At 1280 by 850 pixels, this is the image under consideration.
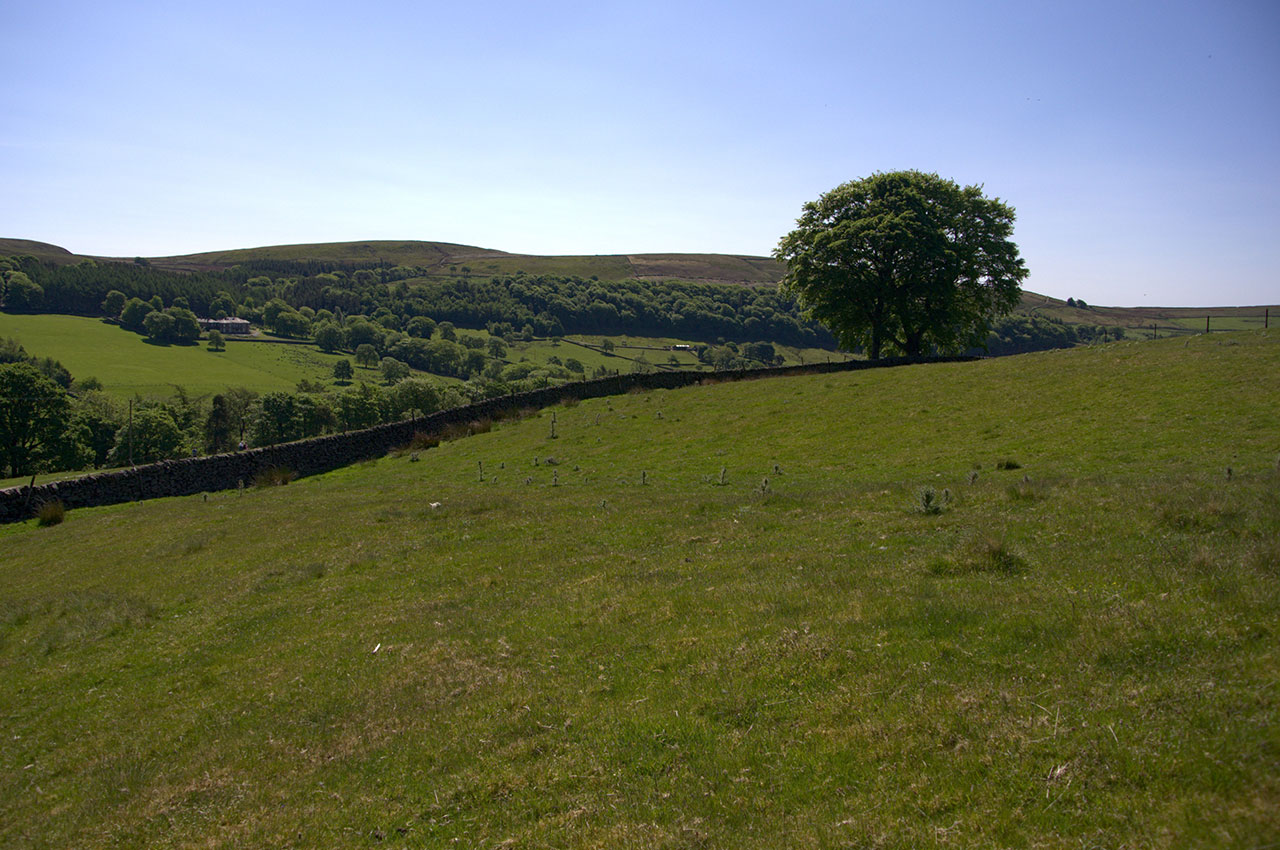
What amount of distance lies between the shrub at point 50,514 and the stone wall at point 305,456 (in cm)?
130

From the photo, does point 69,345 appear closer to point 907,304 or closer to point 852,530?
point 907,304

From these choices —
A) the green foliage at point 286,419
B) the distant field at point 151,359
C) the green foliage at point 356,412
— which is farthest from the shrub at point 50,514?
the distant field at point 151,359

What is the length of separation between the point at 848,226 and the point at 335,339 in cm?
14684

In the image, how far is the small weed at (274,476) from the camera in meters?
34.7

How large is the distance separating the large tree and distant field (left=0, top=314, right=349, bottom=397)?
335 feet

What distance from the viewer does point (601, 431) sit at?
35094 millimetres

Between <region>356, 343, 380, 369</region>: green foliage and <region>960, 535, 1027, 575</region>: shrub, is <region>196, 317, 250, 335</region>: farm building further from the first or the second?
<region>960, 535, 1027, 575</region>: shrub

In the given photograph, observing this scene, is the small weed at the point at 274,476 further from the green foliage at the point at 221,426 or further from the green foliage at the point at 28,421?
the green foliage at the point at 221,426

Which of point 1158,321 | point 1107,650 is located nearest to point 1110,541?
point 1107,650

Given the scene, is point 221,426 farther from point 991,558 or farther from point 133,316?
point 991,558

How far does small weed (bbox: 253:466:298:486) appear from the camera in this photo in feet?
114

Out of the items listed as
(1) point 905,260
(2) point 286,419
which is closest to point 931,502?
(1) point 905,260

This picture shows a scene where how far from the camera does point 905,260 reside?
47781 mm

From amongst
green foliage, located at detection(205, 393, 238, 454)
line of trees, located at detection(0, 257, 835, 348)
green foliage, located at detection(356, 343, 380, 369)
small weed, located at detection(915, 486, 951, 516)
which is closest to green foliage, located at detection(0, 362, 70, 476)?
green foliage, located at detection(205, 393, 238, 454)
